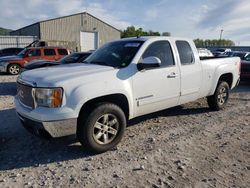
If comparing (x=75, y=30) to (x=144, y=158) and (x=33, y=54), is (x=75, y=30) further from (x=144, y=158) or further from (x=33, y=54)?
(x=144, y=158)

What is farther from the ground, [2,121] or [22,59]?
[22,59]

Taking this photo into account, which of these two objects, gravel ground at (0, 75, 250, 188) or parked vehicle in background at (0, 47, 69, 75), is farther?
parked vehicle in background at (0, 47, 69, 75)

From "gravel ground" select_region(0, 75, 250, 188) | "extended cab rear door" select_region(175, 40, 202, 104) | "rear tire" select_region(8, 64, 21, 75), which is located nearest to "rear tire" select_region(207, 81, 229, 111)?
Answer: "gravel ground" select_region(0, 75, 250, 188)

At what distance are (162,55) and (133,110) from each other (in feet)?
4.28

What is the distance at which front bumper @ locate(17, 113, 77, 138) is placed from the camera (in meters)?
3.67

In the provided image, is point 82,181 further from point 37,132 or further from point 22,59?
point 22,59

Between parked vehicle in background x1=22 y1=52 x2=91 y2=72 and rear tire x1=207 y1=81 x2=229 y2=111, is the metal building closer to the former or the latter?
parked vehicle in background x1=22 y1=52 x2=91 y2=72

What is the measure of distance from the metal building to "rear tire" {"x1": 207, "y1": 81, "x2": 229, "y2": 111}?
1089 inches

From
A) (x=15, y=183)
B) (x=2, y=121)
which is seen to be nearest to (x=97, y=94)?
(x=15, y=183)

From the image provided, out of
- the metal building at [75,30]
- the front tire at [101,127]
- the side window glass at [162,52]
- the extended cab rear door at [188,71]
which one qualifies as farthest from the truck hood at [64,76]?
the metal building at [75,30]

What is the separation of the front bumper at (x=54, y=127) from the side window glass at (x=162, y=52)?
6.33 ft

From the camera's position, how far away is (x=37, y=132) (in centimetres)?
383

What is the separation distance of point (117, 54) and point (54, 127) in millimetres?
1910

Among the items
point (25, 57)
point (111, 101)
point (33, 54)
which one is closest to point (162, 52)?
point (111, 101)
